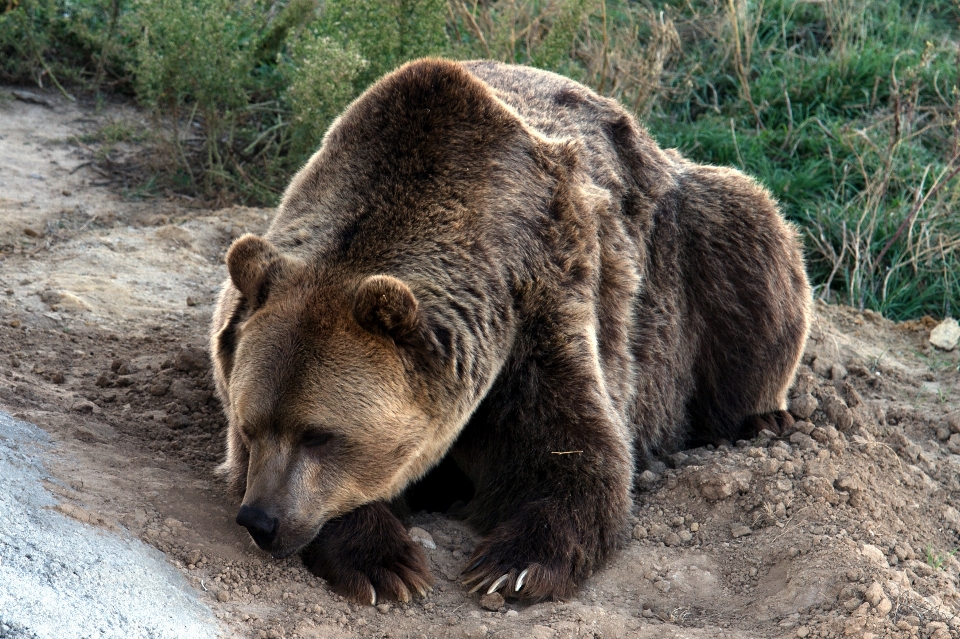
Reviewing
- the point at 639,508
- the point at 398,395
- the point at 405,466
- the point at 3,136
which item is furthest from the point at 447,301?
the point at 3,136

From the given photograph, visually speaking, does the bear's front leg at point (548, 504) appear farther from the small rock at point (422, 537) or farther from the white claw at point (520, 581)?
the small rock at point (422, 537)

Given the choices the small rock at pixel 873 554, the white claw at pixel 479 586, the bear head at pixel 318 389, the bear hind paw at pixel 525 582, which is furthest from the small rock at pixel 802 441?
the bear head at pixel 318 389

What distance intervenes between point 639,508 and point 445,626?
3.74 ft

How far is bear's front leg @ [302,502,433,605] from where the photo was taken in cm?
342

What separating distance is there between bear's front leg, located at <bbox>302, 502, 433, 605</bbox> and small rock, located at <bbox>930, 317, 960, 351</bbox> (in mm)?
4167

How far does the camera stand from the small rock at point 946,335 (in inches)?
249

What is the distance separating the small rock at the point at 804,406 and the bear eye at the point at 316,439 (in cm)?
270

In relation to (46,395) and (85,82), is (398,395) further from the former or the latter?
(85,82)

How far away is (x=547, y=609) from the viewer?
3.42 meters

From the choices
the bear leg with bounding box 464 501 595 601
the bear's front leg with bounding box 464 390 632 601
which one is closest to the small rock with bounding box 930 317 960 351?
the bear's front leg with bounding box 464 390 632 601

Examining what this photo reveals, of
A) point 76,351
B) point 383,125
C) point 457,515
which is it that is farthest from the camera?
point 76,351

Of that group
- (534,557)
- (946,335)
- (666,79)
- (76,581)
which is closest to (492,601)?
(534,557)

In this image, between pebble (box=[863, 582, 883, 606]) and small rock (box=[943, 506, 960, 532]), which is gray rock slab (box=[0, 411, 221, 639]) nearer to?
pebble (box=[863, 582, 883, 606])

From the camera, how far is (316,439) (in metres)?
3.33
